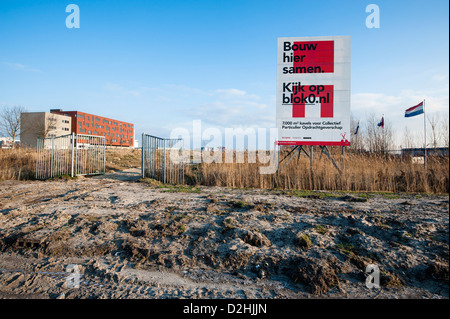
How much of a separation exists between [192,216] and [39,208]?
3595mm

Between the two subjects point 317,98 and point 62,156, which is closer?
point 317,98

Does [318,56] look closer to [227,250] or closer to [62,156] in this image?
[227,250]

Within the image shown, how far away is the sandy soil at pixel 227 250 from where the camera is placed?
267 cm

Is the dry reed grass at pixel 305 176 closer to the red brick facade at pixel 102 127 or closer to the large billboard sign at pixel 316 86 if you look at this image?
the large billboard sign at pixel 316 86

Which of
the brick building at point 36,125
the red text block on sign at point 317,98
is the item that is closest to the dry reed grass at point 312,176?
the red text block on sign at point 317,98

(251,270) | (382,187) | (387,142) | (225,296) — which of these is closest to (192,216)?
(251,270)

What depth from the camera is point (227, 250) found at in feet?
11.3

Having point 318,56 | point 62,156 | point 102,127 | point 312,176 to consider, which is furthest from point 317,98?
point 102,127

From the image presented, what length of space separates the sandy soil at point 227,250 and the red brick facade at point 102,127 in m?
78.6

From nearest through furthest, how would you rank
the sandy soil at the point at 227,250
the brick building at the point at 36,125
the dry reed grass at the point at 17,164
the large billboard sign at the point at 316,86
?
the sandy soil at the point at 227,250 → the large billboard sign at the point at 316,86 → the dry reed grass at the point at 17,164 → the brick building at the point at 36,125

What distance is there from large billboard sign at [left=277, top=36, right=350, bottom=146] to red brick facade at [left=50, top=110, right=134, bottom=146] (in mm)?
75741

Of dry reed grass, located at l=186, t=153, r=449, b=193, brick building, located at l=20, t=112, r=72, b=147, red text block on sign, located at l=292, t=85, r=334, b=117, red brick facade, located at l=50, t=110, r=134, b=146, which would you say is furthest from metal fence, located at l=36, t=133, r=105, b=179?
red brick facade, located at l=50, t=110, r=134, b=146

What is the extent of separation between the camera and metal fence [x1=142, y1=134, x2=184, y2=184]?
1041 centimetres

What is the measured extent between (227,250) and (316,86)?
26.6ft
